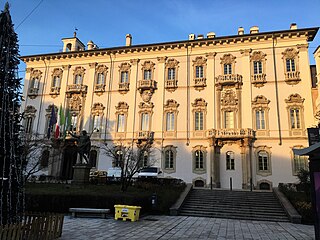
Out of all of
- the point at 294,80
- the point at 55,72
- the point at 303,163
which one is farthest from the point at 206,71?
the point at 55,72

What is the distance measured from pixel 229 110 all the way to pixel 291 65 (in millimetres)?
7783

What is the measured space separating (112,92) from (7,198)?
25.3 m

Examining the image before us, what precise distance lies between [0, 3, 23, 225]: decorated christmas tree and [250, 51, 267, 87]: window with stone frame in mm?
24265

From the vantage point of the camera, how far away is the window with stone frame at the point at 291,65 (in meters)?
26.1

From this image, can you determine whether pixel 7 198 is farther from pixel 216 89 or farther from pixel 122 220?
pixel 216 89

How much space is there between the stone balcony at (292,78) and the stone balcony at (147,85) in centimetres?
1394

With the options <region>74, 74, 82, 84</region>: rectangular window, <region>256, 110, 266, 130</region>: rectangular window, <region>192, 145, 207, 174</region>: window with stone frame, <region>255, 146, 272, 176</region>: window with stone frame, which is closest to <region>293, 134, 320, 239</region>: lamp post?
<region>255, 146, 272, 176</region>: window with stone frame

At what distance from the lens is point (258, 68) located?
1091 inches

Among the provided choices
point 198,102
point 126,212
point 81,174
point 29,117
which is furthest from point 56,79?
point 126,212

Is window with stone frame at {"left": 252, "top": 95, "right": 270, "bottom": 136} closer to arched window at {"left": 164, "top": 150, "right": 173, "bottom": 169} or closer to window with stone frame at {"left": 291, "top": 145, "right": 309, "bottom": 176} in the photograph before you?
window with stone frame at {"left": 291, "top": 145, "right": 309, "bottom": 176}

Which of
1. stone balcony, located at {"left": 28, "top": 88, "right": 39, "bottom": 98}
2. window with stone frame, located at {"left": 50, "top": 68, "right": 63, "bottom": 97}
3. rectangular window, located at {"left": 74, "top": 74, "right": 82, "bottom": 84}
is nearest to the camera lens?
rectangular window, located at {"left": 74, "top": 74, "right": 82, "bottom": 84}

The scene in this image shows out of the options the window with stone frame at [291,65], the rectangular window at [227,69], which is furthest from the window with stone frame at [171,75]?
the window with stone frame at [291,65]

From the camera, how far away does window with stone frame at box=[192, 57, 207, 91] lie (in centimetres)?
2866

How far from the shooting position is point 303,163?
78.6 ft
